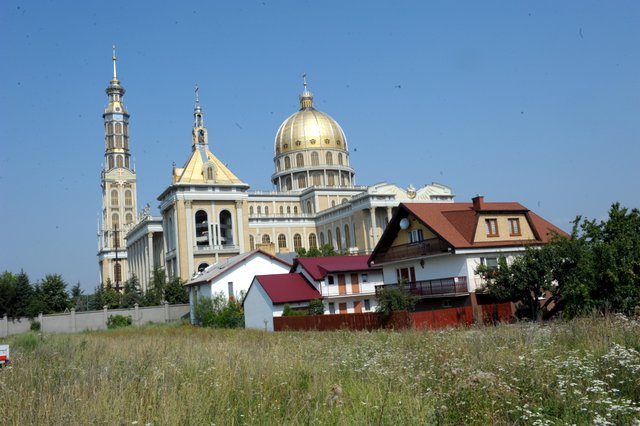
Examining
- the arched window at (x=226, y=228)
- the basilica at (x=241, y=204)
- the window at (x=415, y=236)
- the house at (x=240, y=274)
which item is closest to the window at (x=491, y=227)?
the window at (x=415, y=236)

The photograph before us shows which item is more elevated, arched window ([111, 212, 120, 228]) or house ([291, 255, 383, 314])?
arched window ([111, 212, 120, 228])

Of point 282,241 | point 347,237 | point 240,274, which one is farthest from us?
point 282,241

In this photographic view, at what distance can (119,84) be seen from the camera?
147 metres

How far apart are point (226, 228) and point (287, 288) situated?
2132 inches

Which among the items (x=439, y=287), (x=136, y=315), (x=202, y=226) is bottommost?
(x=136, y=315)

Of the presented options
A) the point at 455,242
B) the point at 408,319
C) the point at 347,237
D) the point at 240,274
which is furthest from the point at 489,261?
the point at 347,237

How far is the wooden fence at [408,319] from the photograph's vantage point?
27.8 m

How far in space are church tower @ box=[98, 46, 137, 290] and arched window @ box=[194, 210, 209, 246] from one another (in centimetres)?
5118

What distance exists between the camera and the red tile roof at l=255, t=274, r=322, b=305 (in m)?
40.5

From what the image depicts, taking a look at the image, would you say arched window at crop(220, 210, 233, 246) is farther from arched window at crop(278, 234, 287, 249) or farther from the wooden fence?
the wooden fence

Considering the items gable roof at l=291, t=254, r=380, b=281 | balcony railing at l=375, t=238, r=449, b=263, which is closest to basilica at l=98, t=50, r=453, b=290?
gable roof at l=291, t=254, r=380, b=281

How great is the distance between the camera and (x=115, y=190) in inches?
5517

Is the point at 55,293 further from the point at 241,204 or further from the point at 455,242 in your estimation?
the point at 455,242

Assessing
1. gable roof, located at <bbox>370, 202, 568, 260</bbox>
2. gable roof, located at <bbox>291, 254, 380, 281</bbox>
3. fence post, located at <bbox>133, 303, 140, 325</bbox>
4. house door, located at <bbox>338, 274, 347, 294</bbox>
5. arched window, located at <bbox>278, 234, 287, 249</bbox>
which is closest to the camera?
gable roof, located at <bbox>370, 202, 568, 260</bbox>
